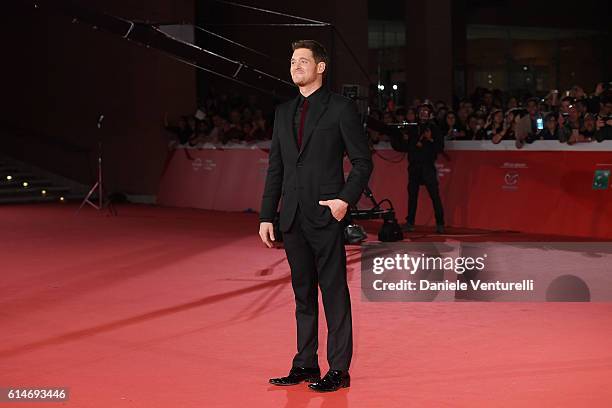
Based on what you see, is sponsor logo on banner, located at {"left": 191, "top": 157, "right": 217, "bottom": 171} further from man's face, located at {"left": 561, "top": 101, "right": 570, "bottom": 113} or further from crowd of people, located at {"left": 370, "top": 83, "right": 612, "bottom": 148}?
man's face, located at {"left": 561, "top": 101, "right": 570, "bottom": 113}

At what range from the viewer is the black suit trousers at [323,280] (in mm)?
5875

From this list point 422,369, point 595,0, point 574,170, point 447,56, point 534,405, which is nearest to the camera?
point 534,405

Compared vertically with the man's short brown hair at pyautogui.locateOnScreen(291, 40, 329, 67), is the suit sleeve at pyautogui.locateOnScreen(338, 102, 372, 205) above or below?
below

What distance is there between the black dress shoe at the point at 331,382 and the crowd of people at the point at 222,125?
1442 centimetres

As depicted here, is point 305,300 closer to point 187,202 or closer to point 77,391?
point 77,391

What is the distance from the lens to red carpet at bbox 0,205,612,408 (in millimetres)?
6031

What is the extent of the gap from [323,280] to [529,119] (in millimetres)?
10090

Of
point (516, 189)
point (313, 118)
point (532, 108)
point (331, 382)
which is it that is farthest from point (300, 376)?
point (532, 108)

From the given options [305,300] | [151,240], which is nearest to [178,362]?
[305,300]

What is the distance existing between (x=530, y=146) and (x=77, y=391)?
10.5 meters

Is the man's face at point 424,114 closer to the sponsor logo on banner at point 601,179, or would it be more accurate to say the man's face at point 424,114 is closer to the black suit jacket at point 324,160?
the sponsor logo on banner at point 601,179

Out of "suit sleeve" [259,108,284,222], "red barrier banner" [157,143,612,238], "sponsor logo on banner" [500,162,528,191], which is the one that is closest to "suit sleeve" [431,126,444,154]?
"red barrier banner" [157,143,612,238]

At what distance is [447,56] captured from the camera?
26.3 metres

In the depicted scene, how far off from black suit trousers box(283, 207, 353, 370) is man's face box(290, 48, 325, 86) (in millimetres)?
798
